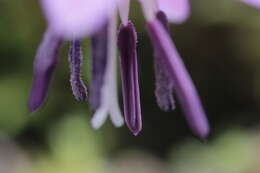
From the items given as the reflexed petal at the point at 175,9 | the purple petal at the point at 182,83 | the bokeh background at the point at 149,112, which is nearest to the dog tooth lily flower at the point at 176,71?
the purple petal at the point at 182,83

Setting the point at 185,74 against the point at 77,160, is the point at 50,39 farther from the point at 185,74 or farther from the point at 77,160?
the point at 77,160

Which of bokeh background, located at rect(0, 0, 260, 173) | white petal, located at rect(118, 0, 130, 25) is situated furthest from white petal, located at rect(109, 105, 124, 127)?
bokeh background, located at rect(0, 0, 260, 173)

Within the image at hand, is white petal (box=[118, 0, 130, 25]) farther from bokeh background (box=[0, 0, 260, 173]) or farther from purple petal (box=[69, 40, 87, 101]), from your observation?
bokeh background (box=[0, 0, 260, 173])

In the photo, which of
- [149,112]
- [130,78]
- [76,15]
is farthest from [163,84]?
[149,112]

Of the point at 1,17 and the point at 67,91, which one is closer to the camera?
the point at 1,17

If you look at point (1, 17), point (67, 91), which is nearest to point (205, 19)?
point (67, 91)

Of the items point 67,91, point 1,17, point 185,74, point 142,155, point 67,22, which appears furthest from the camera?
point 142,155

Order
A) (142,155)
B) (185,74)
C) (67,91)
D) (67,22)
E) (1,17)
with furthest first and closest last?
(142,155) → (67,91) → (1,17) → (185,74) → (67,22)

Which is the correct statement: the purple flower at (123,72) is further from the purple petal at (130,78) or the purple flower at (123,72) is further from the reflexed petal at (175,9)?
the reflexed petal at (175,9)
